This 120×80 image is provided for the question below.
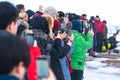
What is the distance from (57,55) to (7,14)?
1703 mm

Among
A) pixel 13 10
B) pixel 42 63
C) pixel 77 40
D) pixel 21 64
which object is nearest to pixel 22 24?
pixel 13 10

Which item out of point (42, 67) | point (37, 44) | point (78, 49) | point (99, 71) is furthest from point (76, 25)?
point (99, 71)

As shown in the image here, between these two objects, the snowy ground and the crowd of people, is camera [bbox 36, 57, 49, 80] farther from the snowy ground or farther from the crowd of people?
the snowy ground

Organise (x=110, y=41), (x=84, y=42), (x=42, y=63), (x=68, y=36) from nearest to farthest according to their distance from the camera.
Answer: (x=42, y=63) < (x=68, y=36) < (x=84, y=42) < (x=110, y=41)

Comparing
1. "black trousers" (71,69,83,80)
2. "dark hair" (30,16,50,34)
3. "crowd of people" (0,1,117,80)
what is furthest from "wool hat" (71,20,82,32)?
"dark hair" (30,16,50,34)

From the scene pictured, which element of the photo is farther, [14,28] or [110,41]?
[110,41]

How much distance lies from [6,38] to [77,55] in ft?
14.1

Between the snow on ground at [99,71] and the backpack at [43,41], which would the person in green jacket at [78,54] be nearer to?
the backpack at [43,41]

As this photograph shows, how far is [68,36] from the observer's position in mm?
4969

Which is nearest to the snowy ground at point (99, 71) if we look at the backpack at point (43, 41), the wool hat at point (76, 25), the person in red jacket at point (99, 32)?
the person in red jacket at point (99, 32)

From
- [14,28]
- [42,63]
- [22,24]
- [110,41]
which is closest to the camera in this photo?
[42,63]

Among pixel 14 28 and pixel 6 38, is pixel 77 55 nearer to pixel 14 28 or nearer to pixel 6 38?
pixel 14 28

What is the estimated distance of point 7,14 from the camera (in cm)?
271

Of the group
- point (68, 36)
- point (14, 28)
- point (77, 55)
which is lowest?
point (77, 55)
